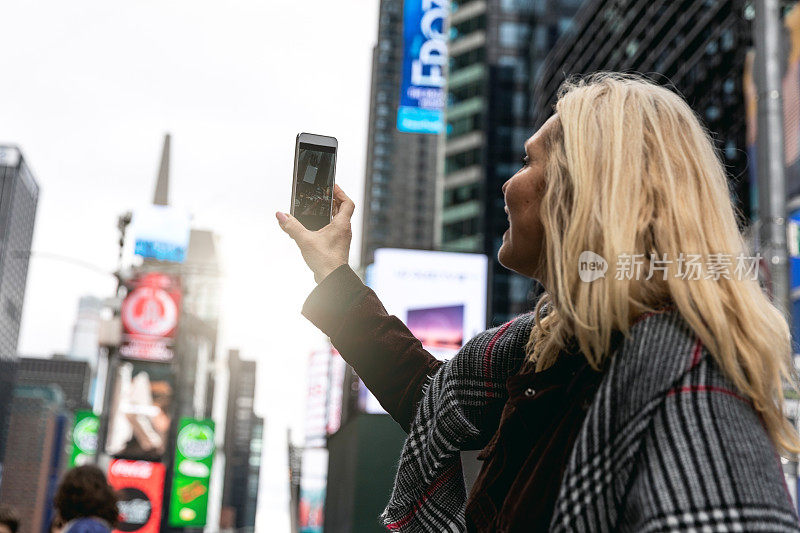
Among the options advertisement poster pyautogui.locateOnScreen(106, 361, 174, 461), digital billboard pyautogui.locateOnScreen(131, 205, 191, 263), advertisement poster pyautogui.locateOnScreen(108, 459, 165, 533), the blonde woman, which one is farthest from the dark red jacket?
advertisement poster pyautogui.locateOnScreen(108, 459, 165, 533)

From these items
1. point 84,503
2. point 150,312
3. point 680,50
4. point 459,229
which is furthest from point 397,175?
point 84,503

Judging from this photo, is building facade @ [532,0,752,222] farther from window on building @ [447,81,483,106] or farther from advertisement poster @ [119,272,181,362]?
advertisement poster @ [119,272,181,362]

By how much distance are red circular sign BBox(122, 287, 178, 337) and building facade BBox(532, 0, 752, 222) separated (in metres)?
15.7

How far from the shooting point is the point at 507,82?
90.3 m

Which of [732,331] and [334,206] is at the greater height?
[334,206]

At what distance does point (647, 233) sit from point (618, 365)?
266 millimetres

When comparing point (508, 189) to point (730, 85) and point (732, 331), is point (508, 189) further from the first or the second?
point (730, 85)

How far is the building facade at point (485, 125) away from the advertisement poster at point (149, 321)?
171 feet

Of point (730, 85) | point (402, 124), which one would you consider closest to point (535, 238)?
point (402, 124)

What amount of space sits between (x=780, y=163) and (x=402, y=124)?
324 inches

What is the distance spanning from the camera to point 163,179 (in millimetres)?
42719

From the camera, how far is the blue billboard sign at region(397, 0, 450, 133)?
1562cm

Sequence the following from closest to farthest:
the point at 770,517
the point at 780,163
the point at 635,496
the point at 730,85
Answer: the point at 770,517 → the point at 635,496 → the point at 780,163 → the point at 730,85

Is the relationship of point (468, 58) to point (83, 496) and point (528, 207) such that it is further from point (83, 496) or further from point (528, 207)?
point (528, 207)
